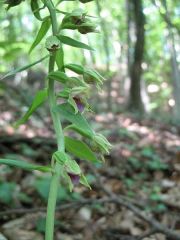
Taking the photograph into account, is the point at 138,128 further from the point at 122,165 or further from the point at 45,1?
the point at 45,1

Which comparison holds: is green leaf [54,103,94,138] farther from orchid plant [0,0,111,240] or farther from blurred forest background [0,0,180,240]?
blurred forest background [0,0,180,240]

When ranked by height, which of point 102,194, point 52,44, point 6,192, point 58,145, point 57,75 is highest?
point 52,44

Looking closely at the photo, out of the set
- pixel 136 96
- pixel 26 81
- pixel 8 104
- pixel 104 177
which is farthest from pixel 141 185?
pixel 26 81

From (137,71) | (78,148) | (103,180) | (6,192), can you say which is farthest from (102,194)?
(137,71)

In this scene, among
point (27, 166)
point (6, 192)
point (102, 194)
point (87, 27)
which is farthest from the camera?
point (102, 194)

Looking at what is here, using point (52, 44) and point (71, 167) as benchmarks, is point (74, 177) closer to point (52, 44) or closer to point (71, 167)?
point (71, 167)

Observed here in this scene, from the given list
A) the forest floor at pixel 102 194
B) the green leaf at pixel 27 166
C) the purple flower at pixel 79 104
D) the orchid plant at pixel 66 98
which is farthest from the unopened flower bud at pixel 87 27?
the forest floor at pixel 102 194

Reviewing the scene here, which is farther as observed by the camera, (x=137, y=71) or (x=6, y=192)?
(x=137, y=71)
